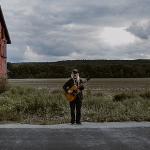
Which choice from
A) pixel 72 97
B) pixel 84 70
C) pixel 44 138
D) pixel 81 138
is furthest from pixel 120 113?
pixel 84 70

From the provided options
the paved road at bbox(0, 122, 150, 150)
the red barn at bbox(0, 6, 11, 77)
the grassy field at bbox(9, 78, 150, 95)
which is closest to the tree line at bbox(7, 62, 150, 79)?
the grassy field at bbox(9, 78, 150, 95)

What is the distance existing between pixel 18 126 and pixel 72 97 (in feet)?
6.85

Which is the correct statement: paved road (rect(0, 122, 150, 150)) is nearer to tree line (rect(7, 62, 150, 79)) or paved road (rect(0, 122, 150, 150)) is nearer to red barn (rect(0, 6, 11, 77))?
red barn (rect(0, 6, 11, 77))

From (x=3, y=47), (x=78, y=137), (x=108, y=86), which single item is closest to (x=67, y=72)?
(x=108, y=86)

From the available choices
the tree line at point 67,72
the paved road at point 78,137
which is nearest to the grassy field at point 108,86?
the paved road at point 78,137

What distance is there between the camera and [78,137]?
5711 mm

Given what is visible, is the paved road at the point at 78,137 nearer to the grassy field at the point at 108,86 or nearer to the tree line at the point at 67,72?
the grassy field at the point at 108,86

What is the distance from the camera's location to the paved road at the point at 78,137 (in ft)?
16.4

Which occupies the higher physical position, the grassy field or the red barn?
the red barn

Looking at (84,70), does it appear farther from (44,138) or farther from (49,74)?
(44,138)

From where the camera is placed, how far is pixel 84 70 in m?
97.4

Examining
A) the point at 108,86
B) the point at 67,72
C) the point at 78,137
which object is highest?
the point at 67,72

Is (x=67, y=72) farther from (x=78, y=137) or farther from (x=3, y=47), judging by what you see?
(x=78, y=137)

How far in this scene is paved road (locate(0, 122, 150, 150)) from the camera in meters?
5.00
